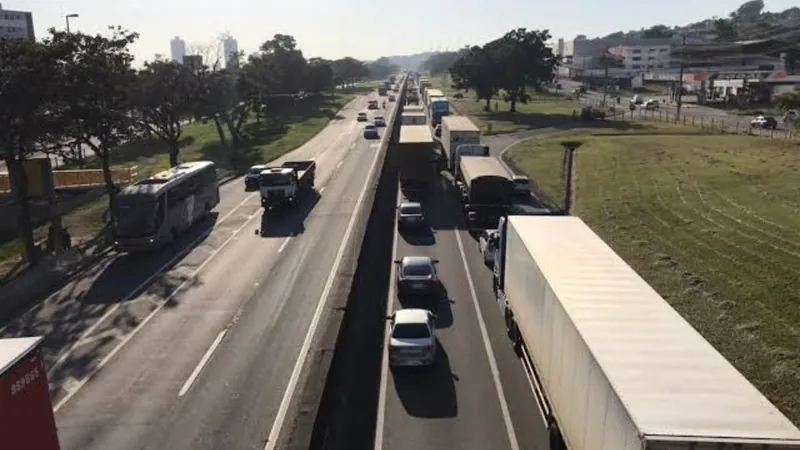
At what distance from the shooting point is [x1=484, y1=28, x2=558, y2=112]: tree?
325ft

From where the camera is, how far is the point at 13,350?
10.9 metres

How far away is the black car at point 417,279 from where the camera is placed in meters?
24.7

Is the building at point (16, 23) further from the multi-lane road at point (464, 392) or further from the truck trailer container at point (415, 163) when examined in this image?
the multi-lane road at point (464, 392)

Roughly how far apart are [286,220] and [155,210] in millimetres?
8921

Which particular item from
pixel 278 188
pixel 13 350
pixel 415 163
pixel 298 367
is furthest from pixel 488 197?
pixel 13 350

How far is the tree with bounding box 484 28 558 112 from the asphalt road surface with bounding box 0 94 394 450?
2684 inches

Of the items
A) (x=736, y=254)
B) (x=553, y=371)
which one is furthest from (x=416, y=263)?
(x=736, y=254)

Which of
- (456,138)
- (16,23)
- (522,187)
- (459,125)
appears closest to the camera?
(522,187)

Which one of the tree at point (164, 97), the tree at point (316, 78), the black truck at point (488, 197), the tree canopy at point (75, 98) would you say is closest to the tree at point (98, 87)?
the tree canopy at point (75, 98)

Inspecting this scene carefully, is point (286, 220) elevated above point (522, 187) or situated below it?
below

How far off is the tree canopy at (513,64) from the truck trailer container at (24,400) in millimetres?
94867

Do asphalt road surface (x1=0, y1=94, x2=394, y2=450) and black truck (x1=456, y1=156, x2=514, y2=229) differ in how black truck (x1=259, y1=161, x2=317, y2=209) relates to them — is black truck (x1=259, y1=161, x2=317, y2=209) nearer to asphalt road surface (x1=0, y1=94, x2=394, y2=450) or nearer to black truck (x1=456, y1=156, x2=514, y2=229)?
asphalt road surface (x1=0, y1=94, x2=394, y2=450)

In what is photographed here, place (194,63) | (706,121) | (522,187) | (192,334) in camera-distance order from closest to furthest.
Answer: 1. (192,334)
2. (522,187)
3. (194,63)
4. (706,121)

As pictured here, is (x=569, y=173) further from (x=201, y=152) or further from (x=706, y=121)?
(x=201, y=152)
